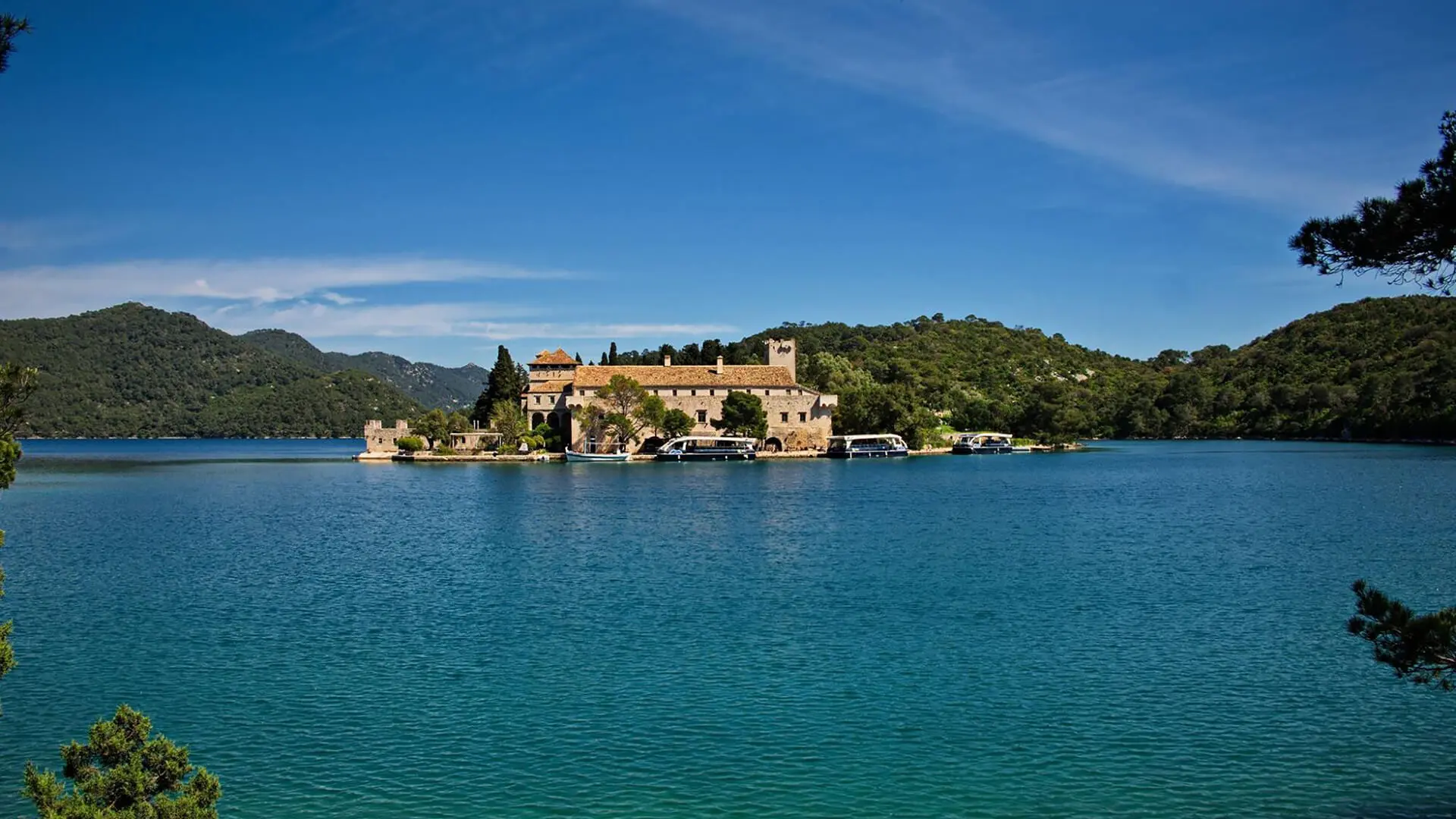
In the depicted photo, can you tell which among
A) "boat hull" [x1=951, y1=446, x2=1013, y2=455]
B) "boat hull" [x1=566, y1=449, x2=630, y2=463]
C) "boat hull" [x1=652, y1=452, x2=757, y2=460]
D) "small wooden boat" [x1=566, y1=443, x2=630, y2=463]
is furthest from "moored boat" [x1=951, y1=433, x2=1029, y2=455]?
"boat hull" [x1=566, y1=449, x2=630, y2=463]

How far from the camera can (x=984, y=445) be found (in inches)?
3275

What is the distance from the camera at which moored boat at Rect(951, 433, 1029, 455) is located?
82938 mm

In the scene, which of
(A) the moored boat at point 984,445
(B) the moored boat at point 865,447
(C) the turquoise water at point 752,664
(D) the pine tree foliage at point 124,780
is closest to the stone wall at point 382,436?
(B) the moored boat at point 865,447

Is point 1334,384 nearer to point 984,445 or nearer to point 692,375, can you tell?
point 984,445

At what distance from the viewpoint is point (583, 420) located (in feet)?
229

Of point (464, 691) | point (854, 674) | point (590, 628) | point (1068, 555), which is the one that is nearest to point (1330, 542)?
point (1068, 555)

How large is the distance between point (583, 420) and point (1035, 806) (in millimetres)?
62374

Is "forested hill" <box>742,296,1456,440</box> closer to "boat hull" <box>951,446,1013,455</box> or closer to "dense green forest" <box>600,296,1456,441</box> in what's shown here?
"dense green forest" <box>600,296,1456,441</box>

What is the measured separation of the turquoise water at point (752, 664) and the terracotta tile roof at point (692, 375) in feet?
134

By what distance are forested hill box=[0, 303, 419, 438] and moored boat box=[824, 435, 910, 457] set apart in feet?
304

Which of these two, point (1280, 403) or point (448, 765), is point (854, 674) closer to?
point (448, 765)

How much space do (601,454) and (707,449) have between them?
7312mm

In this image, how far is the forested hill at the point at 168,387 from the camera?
152 m

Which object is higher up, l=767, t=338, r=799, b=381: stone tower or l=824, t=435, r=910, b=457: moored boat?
Result: l=767, t=338, r=799, b=381: stone tower
